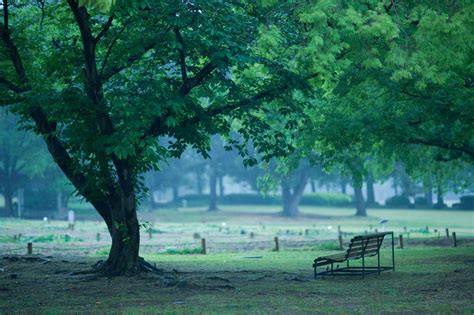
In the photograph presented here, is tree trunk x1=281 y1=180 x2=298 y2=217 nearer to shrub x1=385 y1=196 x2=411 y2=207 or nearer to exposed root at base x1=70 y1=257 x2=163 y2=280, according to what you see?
shrub x1=385 y1=196 x2=411 y2=207

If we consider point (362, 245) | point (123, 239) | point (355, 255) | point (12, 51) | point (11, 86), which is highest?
point (12, 51)

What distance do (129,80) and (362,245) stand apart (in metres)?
7.75

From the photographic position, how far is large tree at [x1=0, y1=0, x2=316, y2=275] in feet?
56.5

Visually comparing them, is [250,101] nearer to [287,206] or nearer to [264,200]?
[287,206]

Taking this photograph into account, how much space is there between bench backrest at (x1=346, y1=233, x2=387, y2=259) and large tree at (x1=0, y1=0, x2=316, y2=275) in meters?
4.02

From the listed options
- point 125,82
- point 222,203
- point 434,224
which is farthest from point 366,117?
point 222,203

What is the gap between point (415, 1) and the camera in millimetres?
17203

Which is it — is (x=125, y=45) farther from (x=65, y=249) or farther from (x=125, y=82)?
(x=65, y=249)

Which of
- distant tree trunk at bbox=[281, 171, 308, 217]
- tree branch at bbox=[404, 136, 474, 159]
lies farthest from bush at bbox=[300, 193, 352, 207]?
tree branch at bbox=[404, 136, 474, 159]

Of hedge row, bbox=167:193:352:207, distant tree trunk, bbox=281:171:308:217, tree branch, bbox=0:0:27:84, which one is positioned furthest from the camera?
hedge row, bbox=167:193:352:207

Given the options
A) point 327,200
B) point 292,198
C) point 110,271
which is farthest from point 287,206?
point 110,271

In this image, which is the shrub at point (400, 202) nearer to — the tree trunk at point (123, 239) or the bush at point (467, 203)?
the bush at point (467, 203)

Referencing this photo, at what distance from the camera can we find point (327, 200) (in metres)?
101

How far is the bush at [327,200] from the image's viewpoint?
100 metres
